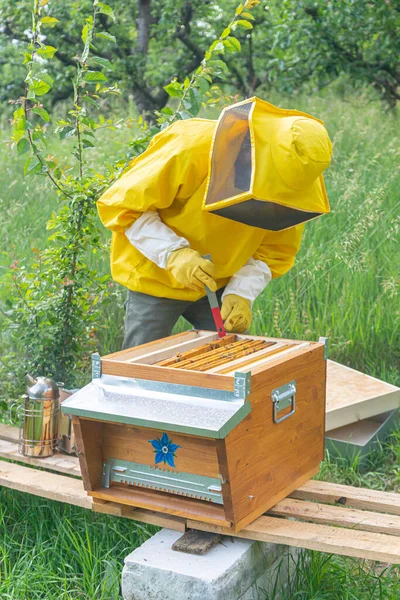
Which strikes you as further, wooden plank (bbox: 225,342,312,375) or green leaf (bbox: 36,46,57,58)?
green leaf (bbox: 36,46,57,58)

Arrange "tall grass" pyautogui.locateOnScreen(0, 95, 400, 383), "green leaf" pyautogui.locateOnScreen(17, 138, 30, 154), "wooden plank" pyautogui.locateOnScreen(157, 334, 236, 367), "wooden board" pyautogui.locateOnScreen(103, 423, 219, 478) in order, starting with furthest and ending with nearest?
1. "tall grass" pyautogui.locateOnScreen(0, 95, 400, 383)
2. "green leaf" pyautogui.locateOnScreen(17, 138, 30, 154)
3. "wooden plank" pyautogui.locateOnScreen(157, 334, 236, 367)
4. "wooden board" pyautogui.locateOnScreen(103, 423, 219, 478)

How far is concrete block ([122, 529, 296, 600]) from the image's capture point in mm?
1996

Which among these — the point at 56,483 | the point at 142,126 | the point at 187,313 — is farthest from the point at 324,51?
the point at 56,483

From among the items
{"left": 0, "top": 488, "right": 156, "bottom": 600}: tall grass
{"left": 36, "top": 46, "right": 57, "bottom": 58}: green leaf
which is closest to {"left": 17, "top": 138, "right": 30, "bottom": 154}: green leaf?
{"left": 36, "top": 46, "right": 57, "bottom": 58}: green leaf

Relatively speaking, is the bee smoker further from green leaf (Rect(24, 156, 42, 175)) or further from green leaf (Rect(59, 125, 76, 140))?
green leaf (Rect(59, 125, 76, 140))

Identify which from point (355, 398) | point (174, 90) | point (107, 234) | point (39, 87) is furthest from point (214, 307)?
point (107, 234)

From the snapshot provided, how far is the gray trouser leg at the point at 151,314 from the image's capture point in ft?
9.48

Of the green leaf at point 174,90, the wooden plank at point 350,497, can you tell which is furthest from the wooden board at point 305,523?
the green leaf at point 174,90

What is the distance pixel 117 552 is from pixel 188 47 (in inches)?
217

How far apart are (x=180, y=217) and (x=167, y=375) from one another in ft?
2.40

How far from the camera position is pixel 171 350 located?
8.00ft

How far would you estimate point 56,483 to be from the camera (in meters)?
2.56

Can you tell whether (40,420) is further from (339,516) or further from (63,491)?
(339,516)

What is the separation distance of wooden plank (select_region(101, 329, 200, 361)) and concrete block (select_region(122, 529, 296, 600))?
1.77 ft
